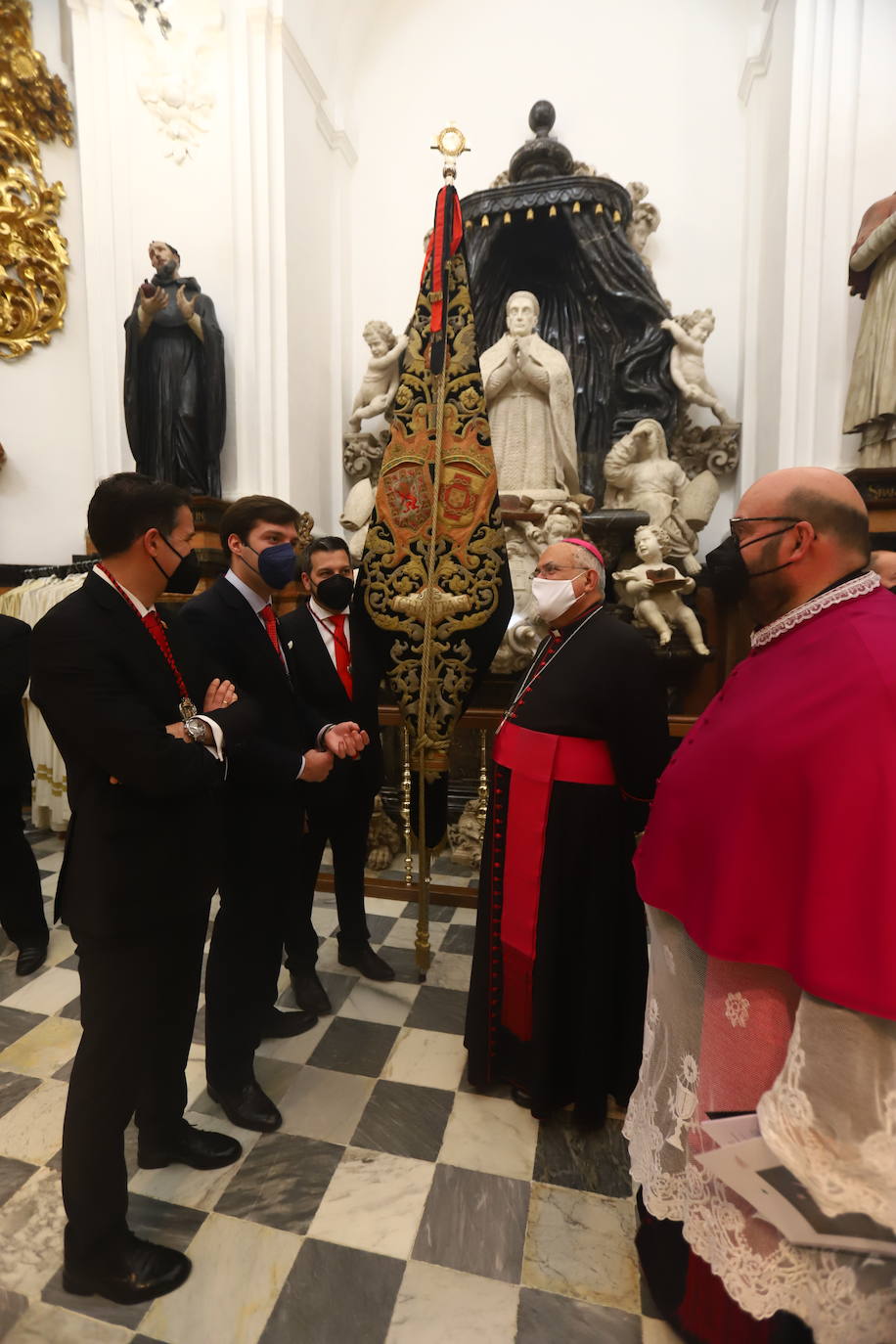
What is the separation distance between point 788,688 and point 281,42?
22.8 ft

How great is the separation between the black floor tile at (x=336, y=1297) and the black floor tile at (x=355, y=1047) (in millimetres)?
679

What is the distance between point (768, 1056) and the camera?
3.82 ft

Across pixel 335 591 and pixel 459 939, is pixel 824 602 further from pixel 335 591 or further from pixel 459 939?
pixel 459 939

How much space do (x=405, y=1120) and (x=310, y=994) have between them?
0.71 metres

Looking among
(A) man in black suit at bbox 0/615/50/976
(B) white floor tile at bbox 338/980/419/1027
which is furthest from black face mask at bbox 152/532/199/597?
(B) white floor tile at bbox 338/980/419/1027

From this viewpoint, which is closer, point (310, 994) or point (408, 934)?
point (310, 994)

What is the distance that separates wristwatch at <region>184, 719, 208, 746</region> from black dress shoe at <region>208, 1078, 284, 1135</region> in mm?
1268

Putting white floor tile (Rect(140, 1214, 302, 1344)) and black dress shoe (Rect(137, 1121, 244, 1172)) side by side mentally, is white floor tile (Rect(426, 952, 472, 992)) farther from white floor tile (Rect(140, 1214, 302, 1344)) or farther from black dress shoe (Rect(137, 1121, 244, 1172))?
white floor tile (Rect(140, 1214, 302, 1344))

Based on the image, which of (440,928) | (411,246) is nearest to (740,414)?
(411,246)

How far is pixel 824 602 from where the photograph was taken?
1.21 meters

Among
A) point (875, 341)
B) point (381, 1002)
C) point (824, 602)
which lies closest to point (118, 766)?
point (824, 602)

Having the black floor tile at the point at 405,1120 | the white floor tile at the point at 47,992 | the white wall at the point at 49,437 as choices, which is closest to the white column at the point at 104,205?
the white wall at the point at 49,437

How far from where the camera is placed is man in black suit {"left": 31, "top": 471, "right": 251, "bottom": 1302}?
4.76 ft

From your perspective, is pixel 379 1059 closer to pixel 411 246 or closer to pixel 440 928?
pixel 440 928
